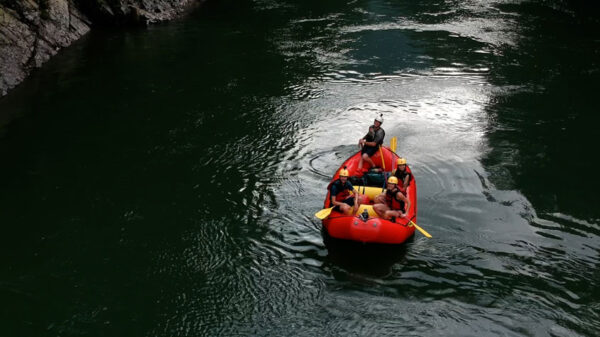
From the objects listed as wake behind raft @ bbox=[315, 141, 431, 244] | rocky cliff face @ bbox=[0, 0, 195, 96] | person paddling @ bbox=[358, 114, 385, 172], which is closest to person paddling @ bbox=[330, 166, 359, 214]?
wake behind raft @ bbox=[315, 141, 431, 244]

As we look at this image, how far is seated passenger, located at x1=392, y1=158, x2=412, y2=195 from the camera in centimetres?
1348

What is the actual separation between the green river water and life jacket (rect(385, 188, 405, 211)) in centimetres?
89

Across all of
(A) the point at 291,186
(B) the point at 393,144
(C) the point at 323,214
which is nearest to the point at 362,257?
(C) the point at 323,214

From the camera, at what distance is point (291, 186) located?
15273 mm

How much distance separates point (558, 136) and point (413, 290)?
954cm

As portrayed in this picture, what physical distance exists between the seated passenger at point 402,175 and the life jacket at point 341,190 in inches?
55.0

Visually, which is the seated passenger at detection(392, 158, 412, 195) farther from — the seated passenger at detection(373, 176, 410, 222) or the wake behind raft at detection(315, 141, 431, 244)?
the seated passenger at detection(373, 176, 410, 222)

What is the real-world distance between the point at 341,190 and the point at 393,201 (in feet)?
4.06

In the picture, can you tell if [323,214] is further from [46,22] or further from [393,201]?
[46,22]

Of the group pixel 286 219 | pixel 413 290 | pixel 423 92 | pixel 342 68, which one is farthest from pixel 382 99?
pixel 413 290

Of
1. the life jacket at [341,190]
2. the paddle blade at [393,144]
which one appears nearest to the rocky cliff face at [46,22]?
the paddle blade at [393,144]

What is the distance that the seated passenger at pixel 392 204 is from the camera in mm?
12336

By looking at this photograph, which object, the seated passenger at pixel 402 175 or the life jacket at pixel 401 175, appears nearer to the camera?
the seated passenger at pixel 402 175

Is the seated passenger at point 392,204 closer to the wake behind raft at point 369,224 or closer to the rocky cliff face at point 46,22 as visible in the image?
the wake behind raft at point 369,224
